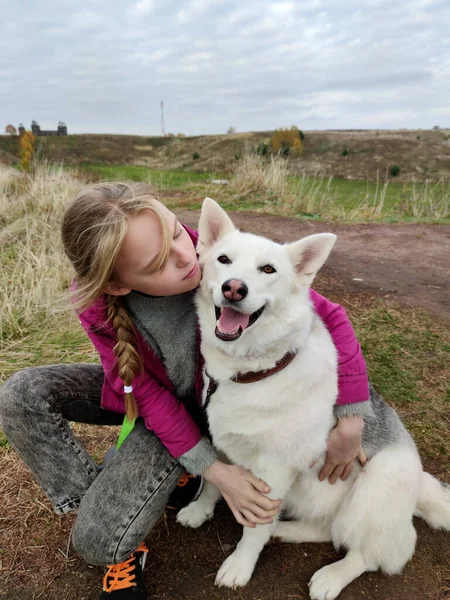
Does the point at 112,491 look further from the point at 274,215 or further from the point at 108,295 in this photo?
the point at 274,215

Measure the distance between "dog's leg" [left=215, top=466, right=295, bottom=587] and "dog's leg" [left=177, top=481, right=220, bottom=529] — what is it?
0.29 m

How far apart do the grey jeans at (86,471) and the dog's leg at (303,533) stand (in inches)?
23.2

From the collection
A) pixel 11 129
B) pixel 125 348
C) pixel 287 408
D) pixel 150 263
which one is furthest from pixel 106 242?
pixel 11 129

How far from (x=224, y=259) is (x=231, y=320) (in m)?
0.29

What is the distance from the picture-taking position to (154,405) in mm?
1835

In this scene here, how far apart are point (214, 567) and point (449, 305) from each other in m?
3.44

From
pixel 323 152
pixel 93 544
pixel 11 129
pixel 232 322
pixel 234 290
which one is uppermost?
pixel 11 129

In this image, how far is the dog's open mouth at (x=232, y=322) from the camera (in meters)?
1.55

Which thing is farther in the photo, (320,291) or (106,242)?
(320,291)

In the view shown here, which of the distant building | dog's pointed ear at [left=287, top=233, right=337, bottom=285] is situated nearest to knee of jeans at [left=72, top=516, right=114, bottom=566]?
dog's pointed ear at [left=287, top=233, right=337, bottom=285]

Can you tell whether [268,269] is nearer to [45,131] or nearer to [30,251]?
[30,251]

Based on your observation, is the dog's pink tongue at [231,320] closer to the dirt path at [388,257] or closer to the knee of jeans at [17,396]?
the knee of jeans at [17,396]

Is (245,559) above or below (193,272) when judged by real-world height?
below

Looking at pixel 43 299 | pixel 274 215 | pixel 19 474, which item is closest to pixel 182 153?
pixel 274 215
